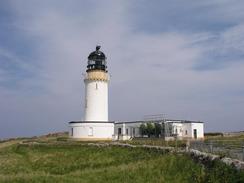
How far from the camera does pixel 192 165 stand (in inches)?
689

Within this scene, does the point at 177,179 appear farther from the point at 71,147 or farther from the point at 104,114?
the point at 104,114

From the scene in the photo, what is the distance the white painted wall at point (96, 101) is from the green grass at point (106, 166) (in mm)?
8862

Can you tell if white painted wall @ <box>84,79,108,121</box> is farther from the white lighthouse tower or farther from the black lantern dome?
the black lantern dome

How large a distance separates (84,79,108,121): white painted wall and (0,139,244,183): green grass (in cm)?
886

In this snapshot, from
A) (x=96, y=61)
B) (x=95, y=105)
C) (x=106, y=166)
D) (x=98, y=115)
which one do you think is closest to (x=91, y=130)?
(x=98, y=115)

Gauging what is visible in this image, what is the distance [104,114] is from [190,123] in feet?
39.8

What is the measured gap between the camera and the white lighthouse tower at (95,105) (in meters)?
45.3

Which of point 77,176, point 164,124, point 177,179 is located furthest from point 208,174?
point 164,124

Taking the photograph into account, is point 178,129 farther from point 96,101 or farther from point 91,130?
point 91,130

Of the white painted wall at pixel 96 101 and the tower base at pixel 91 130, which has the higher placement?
the white painted wall at pixel 96 101

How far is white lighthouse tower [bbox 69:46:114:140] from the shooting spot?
45312 millimetres

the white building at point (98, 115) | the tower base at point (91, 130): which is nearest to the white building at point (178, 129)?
the white building at point (98, 115)

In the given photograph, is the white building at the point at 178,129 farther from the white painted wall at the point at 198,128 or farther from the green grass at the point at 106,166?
the green grass at the point at 106,166

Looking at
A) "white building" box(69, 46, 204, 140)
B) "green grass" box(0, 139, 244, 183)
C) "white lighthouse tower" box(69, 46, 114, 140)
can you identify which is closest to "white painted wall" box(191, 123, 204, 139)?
"white building" box(69, 46, 204, 140)
